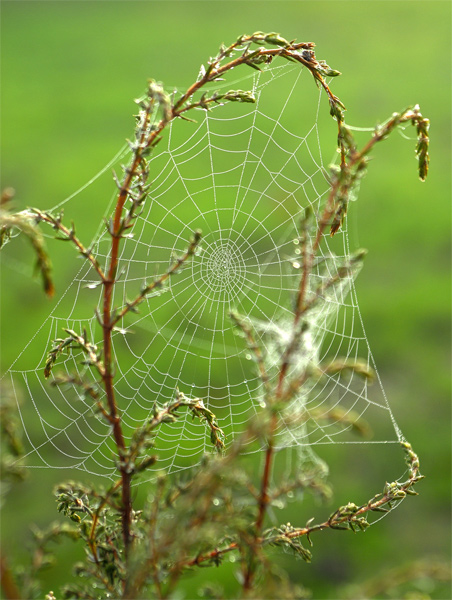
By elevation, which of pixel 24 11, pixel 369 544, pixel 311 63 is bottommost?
pixel 369 544

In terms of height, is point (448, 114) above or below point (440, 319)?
above

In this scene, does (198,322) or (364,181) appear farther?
(364,181)

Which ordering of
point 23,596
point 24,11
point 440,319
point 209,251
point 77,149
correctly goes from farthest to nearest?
1. point 24,11
2. point 77,149
3. point 440,319
4. point 209,251
5. point 23,596

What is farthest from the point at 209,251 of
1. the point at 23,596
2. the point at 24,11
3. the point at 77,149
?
the point at 24,11

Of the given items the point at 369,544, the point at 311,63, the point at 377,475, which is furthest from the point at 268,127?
the point at 311,63

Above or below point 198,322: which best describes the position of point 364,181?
above

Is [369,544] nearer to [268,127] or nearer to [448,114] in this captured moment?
[268,127]

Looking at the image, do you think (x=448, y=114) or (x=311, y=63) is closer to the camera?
(x=311, y=63)

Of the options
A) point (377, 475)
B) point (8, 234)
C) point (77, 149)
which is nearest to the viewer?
point (8, 234)
